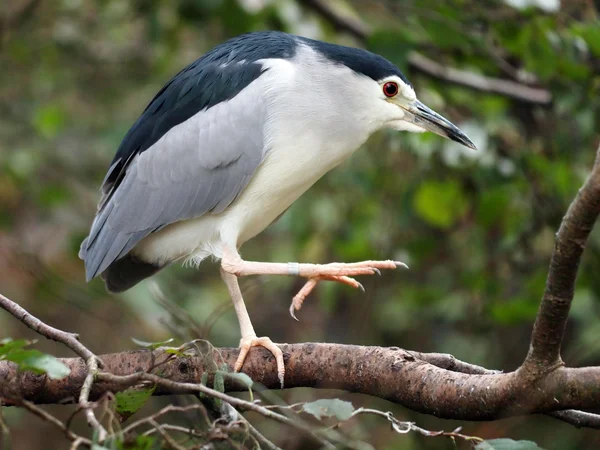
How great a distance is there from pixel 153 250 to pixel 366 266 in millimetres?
1066

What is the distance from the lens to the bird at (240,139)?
316 cm

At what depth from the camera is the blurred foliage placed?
3.89m

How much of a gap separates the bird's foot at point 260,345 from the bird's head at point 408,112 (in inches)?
43.4

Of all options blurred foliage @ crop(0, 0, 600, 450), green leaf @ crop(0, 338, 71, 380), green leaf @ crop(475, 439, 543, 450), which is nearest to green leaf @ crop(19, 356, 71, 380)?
green leaf @ crop(0, 338, 71, 380)

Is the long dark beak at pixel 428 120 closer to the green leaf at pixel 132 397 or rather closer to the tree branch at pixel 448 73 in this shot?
the tree branch at pixel 448 73

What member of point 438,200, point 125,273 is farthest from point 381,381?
point 438,200

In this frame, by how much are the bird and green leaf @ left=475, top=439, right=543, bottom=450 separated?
1.46 meters

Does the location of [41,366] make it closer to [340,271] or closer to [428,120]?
[340,271]

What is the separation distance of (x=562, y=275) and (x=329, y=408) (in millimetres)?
556

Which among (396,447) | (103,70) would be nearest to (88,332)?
(103,70)

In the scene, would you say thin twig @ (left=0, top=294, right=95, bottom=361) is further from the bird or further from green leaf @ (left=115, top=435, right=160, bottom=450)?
the bird

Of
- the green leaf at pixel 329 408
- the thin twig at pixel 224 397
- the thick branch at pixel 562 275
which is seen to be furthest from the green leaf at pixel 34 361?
the thick branch at pixel 562 275

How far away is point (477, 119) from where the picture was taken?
422 cm

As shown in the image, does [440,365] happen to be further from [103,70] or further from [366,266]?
[103,70]
